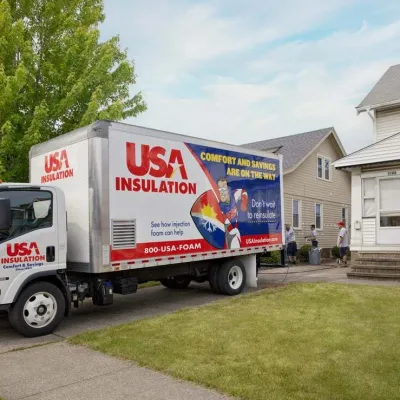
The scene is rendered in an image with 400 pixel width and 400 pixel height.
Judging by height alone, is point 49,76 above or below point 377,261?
above

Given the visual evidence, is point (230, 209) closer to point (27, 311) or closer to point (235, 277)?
point (235, 277)

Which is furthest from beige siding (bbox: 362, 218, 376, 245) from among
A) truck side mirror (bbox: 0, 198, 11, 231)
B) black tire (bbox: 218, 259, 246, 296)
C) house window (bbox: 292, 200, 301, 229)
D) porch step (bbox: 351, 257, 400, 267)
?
truck side mirror (bbox: 0, 198, 11, 231)

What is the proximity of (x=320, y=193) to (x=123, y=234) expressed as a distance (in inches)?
754

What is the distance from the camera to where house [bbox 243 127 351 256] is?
23328mm

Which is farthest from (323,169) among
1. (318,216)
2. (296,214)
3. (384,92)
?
(384,92)

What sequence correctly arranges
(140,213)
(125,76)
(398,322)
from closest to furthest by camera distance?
(398,322) < (140,213) < (125,76)

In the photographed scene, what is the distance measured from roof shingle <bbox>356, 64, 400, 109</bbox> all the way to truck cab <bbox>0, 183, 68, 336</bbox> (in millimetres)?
13620

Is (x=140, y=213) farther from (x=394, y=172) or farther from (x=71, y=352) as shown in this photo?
(x=394, y=172)

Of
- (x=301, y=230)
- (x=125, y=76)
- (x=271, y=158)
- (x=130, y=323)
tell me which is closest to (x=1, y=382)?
(x=130, y=323)

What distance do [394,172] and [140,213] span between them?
9.42 metres

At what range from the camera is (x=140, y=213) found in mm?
8617

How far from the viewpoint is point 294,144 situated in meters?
25.5

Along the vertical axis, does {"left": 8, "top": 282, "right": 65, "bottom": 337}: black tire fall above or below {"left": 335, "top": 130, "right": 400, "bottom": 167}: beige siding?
below

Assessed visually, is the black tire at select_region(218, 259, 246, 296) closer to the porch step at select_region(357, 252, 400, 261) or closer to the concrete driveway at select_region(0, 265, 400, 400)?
the concrete driveway at select_region(0, 265, 400, 400)
